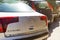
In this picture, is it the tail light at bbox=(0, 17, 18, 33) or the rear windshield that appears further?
the rear windshield

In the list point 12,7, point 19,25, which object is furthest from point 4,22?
point 12,7

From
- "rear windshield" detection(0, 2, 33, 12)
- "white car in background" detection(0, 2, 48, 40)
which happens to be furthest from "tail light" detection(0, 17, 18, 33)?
"rear windshield" detection(0, 2, 33, 12)

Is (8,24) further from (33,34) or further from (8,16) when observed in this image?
(33,34)

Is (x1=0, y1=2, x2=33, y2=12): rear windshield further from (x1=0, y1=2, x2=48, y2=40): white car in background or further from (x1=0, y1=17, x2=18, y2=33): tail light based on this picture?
(x1=0, y1=17, x2=18, y2=33): tail light

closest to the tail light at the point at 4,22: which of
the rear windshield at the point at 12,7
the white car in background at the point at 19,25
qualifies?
the white car in background at the point at 19,25

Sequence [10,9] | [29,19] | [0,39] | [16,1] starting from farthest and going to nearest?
1. [16,1]
2. [10,9]
3. [29,19]
4. [0,39]

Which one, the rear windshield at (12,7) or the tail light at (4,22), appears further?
the rear windshield at (12,7)

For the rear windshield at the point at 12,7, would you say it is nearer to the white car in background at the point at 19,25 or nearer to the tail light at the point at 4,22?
the white car in background at the point at 19,25

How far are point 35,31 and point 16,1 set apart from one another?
1398mm

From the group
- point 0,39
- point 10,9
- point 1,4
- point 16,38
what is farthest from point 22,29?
point 1,4

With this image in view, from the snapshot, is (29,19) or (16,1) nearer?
(29,19)

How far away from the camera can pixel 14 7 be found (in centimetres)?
514

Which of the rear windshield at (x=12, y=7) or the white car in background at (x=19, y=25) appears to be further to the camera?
the rear windshield at (x=12, y=7)

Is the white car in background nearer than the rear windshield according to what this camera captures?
Yes
